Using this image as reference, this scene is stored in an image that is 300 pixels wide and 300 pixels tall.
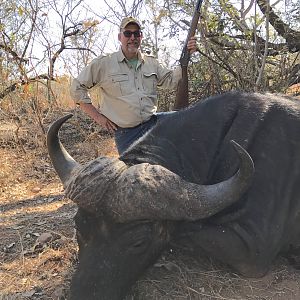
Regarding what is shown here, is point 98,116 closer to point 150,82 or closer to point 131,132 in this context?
point 131,132

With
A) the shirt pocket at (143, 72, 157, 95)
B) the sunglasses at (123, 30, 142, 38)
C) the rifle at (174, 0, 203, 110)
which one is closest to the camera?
the sunglasses at (123, 30, 142, 38)

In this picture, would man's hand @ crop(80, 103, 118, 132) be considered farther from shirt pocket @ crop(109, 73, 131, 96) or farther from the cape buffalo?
the cape buffalo

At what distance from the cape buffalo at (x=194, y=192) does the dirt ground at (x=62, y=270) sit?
160 mm

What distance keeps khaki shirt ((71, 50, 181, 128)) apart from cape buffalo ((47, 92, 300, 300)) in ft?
3.91

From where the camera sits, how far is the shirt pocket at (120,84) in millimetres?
4973

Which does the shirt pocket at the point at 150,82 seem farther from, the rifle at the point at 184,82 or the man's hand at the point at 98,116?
the man's hand at the point at 98,116

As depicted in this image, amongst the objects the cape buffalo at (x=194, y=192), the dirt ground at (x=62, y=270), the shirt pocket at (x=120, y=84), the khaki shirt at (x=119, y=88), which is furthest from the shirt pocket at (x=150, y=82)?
the dirt ground at (x=62, y=270)

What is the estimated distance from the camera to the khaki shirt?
496 centimetres

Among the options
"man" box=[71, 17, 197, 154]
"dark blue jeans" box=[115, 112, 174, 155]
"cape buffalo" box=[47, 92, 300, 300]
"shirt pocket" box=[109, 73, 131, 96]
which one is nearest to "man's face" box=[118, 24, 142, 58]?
"man" box=[71, 17, 197, 154]

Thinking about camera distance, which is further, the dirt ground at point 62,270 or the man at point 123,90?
the man at point 123,90

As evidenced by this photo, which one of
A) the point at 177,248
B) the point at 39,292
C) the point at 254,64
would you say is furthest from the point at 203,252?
the point at 254,64

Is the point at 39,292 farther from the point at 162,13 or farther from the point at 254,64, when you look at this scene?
the point at 162,13

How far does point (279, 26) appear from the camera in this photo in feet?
25.9

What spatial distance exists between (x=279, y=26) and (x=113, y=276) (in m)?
6.32
